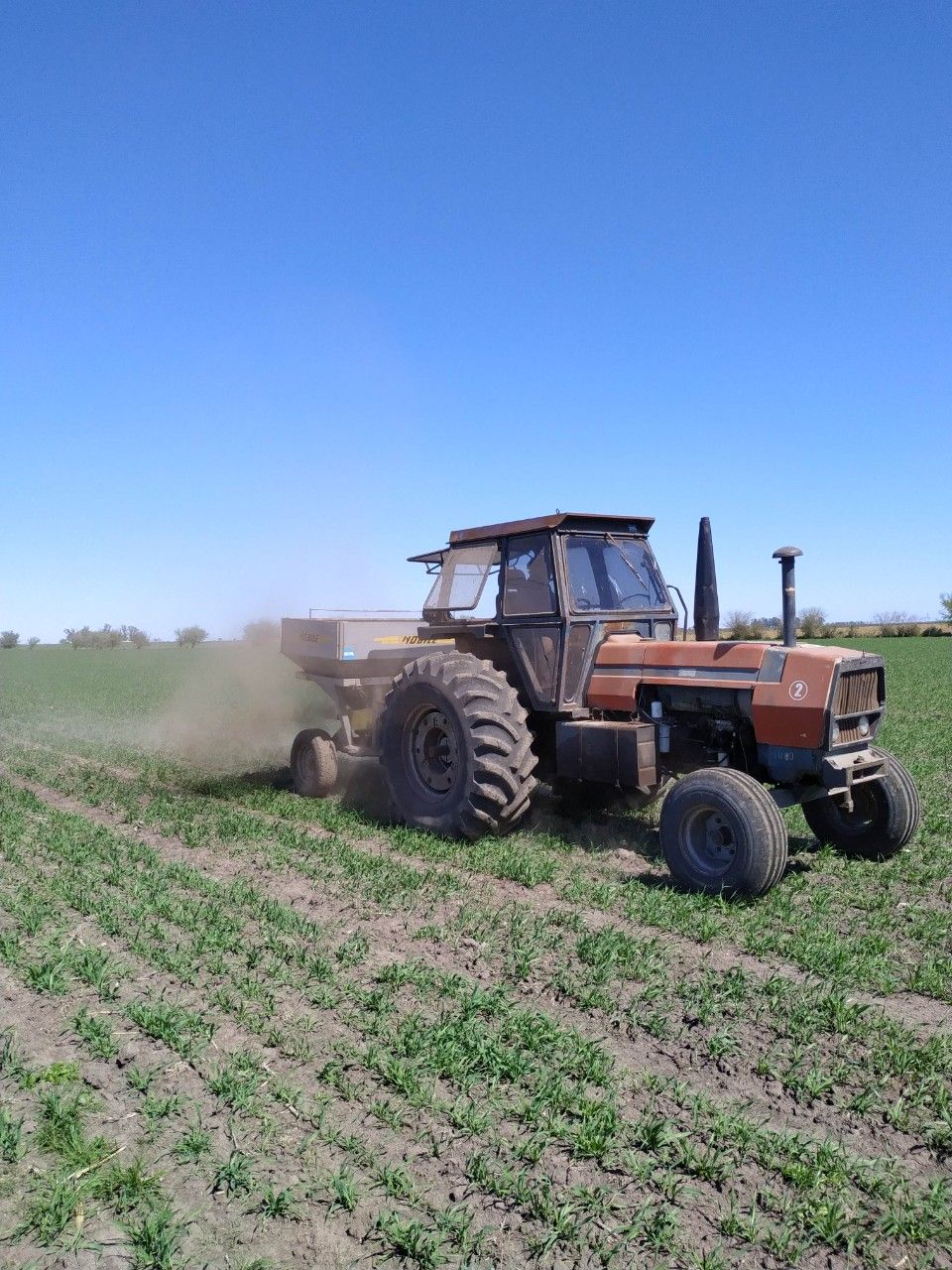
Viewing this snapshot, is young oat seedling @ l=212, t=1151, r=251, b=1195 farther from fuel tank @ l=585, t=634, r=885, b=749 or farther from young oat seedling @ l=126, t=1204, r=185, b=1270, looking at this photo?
fuel tank @ l=585, t=634, r=885, b=749

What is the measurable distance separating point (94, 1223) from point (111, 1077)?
0.98 meters

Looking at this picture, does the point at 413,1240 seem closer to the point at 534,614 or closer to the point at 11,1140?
the point at 11,1140

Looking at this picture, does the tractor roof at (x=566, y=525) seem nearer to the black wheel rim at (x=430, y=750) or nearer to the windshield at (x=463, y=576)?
the windshield at (x=463, y=576)

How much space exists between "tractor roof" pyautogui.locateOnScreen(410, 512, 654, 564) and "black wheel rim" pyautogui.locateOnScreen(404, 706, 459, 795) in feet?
5.52

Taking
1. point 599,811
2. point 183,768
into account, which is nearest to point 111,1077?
point 599,811

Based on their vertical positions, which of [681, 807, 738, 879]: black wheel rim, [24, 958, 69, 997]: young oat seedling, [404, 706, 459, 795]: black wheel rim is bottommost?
[24, 958, 69, 997]: young oat seedling

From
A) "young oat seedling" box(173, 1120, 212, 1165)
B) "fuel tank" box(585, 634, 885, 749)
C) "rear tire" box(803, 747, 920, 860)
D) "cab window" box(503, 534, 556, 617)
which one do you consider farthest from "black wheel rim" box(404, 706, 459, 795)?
"young oat seedling" box(173, 1120, 212, 1165)

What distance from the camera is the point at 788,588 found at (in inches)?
254

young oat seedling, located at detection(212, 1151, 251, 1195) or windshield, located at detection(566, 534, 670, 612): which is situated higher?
windshield, located at detection(566, 534, 670, 612)

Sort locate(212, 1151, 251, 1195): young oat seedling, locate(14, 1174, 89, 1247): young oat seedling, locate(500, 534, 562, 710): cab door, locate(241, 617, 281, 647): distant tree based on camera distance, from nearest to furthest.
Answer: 1. locate(14, 1174, 89, 1247): young oat seedling
2. locate(212, 1151, 251, 1195): young oat seedling
3. locate(500, 534, 562, 710): cab door
4. locate(241, 617, 281, 647): distant tree

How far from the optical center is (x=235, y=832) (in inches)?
324

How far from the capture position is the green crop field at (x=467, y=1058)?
9.95 ft

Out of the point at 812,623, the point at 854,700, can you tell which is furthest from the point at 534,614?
the point at 812,623

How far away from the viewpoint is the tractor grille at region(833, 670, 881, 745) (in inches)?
254
